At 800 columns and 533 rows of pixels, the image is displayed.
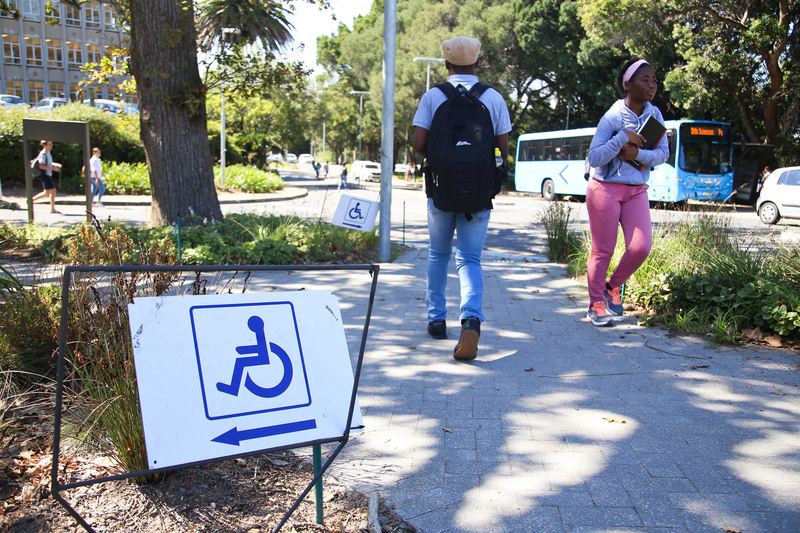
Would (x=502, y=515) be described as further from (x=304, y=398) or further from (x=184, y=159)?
(x=184, y=159)

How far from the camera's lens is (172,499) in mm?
2338

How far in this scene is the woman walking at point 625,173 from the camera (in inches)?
188

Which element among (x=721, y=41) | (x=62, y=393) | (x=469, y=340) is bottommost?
(x=469, y=340)

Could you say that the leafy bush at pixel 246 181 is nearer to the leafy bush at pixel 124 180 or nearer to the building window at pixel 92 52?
the leafy bush at pixel 124 180

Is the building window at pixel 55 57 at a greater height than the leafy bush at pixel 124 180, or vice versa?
the building window at pixel 55 57

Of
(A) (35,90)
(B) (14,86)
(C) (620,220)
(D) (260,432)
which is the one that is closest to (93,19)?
(A) (35,90)

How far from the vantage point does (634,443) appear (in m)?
2.98

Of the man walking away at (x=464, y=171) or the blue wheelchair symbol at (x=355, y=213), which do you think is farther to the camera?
the blue wheelchair symbol at (x=355, y=213)

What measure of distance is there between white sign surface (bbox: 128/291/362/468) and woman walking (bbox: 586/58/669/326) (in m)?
3.36

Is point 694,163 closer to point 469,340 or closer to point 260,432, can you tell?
point 469,340

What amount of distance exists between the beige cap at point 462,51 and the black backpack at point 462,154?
26 centimetres

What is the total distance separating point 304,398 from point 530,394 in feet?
6.42

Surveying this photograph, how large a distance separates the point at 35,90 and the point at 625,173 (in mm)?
69907

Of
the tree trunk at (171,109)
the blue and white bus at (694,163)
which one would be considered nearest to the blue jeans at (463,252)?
the tree trunk at (171,109)
